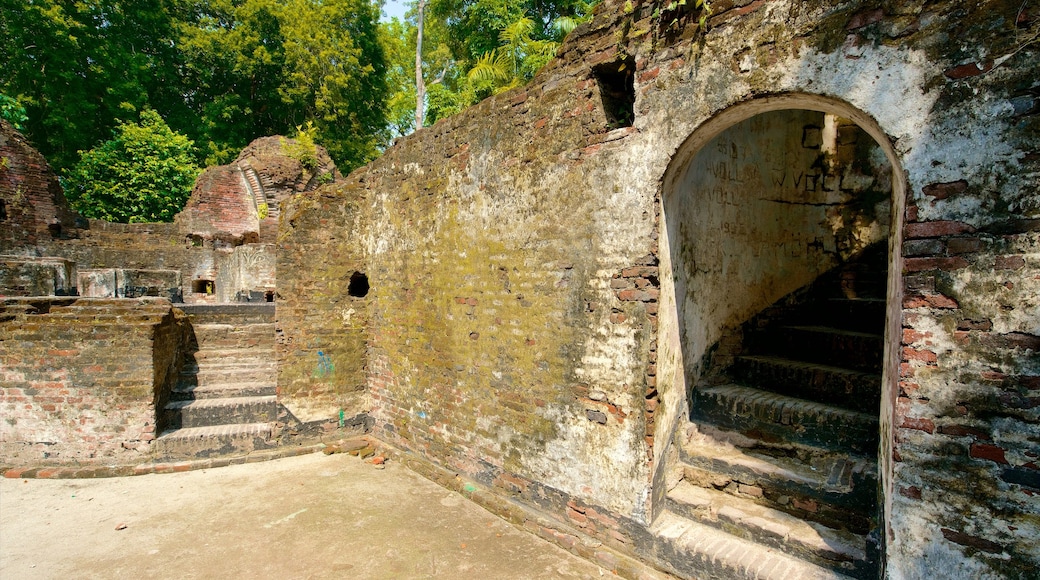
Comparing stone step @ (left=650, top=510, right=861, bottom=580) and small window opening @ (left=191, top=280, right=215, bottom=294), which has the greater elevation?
small window opening @ (left=191, top=280, right=215, bottom=294)

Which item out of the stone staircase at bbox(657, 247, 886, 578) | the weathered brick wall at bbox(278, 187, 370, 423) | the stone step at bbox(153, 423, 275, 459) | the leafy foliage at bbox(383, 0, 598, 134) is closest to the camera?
the stone staircase at bbox(657, 247, 886, 578)

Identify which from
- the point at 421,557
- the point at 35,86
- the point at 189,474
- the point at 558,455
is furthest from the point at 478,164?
the point at 35,86

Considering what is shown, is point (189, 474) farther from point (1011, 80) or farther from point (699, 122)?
point (1011, 80)

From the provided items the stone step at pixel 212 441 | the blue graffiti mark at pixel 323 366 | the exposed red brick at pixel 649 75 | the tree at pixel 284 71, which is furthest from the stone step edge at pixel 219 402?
the tree at pixel 284 71

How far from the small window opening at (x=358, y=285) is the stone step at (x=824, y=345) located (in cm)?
514

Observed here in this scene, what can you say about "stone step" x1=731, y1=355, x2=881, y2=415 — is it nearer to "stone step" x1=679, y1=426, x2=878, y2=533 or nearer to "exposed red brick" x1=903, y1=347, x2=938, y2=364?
"stone step" x1=679, y1=426, x2=878, y2=533

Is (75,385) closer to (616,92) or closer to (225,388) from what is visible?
(225,388)

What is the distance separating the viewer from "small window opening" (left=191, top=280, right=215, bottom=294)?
14.1m

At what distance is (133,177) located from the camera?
17.4 metres

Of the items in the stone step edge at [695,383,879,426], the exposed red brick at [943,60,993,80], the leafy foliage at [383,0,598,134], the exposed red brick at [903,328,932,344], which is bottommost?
the stone step edge at [695,383,879,426]

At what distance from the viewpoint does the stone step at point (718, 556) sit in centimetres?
305

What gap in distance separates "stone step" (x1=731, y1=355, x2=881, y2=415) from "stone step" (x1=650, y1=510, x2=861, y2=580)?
1.29 m

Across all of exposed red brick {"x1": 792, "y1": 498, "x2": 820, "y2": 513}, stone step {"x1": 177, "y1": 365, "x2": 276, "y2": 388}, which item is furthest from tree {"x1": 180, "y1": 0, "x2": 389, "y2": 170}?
exposed red brick {"x1": 792, "y1": 498, "x2": 820, "y2": 513}

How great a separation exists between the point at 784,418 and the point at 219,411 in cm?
659
